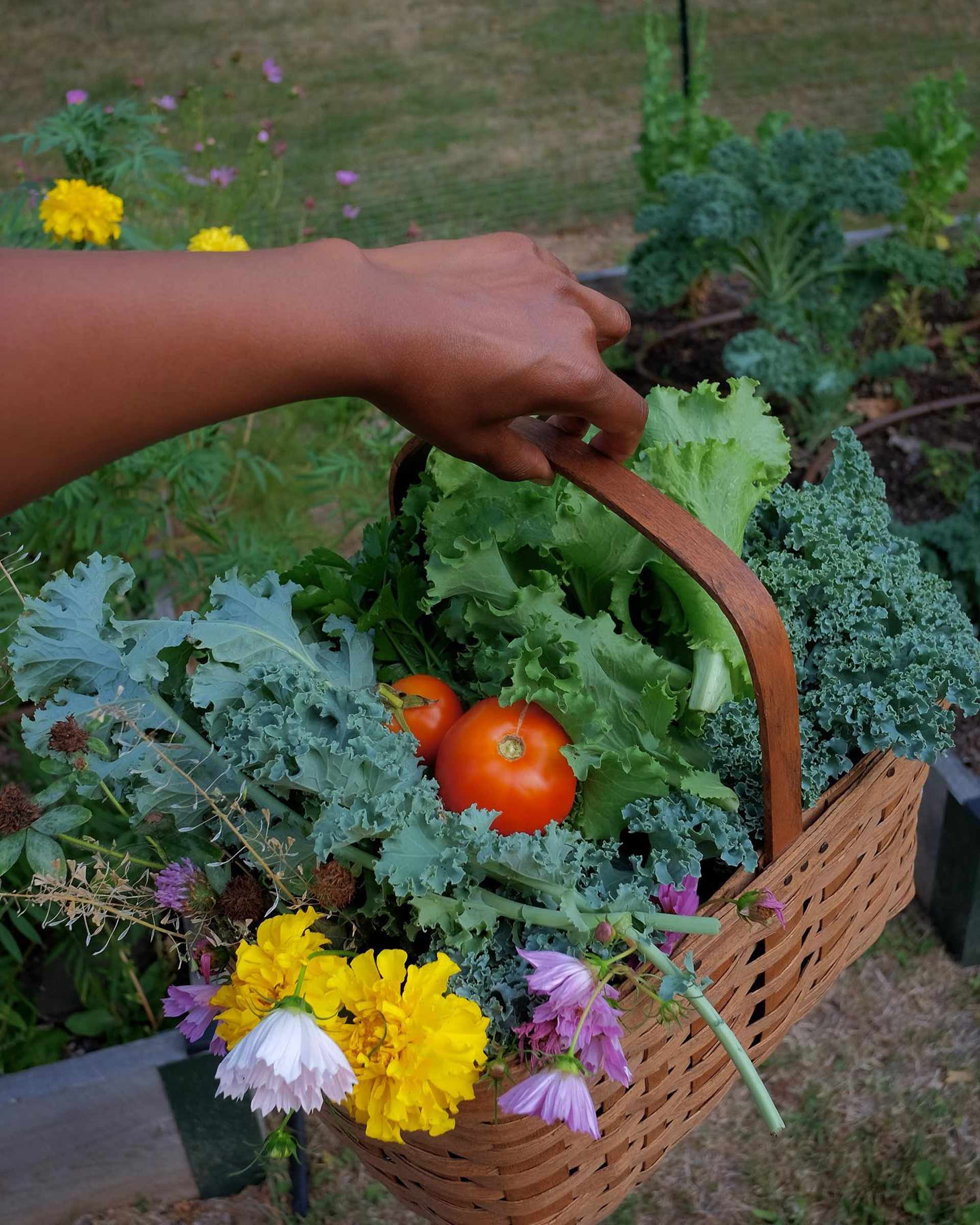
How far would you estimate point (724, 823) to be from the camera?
3.22 feet

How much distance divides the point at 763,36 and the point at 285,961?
587cm

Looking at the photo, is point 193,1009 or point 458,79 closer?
point 193,1009

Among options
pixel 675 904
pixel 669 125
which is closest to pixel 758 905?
pixel 675 904

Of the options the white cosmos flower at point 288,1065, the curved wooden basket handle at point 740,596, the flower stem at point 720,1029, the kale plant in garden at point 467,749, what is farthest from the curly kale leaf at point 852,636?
the white cosmos flower at point 288,1065

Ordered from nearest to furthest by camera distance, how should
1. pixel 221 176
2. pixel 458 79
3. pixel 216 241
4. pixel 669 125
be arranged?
pixel 216 241 < pixel 221 176 < pixel 669 125 < pixel 458 79

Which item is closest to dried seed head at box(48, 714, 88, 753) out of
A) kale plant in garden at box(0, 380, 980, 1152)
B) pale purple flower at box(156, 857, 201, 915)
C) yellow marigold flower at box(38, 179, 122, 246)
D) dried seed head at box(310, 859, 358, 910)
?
kale plant in garden at box(0, 380, 980, 1152)

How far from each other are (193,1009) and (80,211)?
4.51ft

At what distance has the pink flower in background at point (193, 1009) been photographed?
3.16 feet

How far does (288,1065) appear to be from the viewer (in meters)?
0.75

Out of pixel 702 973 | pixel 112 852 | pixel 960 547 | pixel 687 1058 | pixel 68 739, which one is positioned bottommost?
pixel 960 547

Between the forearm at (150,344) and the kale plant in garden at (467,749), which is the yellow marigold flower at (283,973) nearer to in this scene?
the kale plant in garden at (467,749)

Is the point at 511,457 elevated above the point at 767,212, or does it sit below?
above

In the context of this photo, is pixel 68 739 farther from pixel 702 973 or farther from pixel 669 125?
pixel 669 125

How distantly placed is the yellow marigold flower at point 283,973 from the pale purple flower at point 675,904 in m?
0.30
